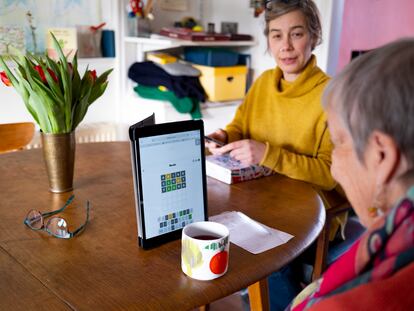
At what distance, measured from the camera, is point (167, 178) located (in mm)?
1087

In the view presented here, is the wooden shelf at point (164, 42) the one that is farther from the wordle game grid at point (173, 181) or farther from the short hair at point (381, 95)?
the short hair at point (381, 95)

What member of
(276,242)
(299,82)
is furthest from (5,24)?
(276,242)

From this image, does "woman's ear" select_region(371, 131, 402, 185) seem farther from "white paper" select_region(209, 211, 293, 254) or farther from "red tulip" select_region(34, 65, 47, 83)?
"red tulip" select_region(34, 65, 47, 83)

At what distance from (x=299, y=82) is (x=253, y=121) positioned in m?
0.27

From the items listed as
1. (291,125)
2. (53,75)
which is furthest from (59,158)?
(291,125)

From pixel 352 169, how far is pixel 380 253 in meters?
0.18

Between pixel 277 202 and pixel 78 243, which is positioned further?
pixel 277 202

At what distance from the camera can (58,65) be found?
1328 mm

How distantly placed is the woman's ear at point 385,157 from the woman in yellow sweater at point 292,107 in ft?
3.11

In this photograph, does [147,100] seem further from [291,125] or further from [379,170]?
[379,170]

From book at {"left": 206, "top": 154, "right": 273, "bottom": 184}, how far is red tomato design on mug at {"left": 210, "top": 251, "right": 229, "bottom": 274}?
583mm

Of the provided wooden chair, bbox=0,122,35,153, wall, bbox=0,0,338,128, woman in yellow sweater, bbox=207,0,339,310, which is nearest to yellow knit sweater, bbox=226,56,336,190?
woman in yellow sweater, bbox=207,0,339,310

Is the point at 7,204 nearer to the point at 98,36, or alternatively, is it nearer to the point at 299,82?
the point at 299,82

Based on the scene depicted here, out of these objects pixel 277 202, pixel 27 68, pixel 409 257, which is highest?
pixel 27 68
